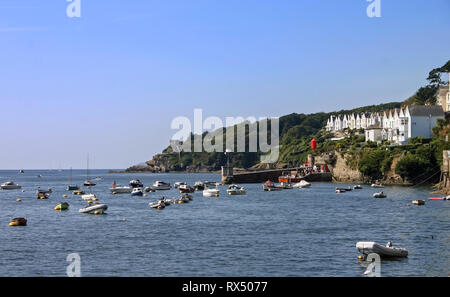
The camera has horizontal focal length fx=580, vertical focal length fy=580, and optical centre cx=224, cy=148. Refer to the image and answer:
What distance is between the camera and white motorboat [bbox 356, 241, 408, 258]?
37.1 metres

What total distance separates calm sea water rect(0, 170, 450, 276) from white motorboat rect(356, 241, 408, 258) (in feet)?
2.50

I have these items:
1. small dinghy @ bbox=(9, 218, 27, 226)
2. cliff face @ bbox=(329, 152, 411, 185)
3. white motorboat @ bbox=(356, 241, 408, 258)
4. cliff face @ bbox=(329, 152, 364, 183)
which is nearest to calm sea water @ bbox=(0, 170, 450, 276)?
white motorboat @ bbox=(356, 241, 408, 258)

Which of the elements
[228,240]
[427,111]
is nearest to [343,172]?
[427,111]

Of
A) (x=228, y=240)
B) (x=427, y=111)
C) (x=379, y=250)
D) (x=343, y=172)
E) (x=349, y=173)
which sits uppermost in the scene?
(x=427, y=111)

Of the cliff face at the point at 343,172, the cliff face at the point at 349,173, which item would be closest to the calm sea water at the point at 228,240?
the cliff face at the point at 349,173

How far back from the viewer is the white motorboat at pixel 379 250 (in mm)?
37125

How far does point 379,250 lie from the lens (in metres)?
37.3

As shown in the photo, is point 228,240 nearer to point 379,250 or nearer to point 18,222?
point 379,250

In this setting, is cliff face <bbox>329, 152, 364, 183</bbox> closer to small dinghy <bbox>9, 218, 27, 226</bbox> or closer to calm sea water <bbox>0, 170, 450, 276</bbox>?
calm sea water <bbox>0, 170, 450, 276</bbox>

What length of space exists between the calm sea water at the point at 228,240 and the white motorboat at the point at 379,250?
30.0 inches

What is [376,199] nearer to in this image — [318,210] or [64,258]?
[318,210]

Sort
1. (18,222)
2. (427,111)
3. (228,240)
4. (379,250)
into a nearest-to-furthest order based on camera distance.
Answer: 1. (379,250)
2. (228,240)
3. (18,222)
4. (427,111)

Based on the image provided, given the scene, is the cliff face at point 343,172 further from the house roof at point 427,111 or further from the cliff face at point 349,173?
the house roof at point 427,111

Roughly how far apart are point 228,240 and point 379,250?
14265 millimetres
